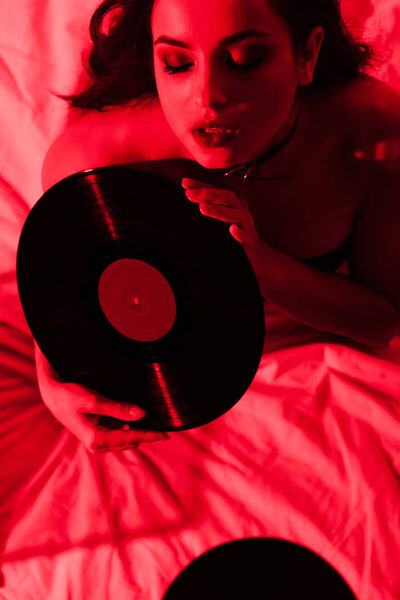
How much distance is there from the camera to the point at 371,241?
0.92 meters

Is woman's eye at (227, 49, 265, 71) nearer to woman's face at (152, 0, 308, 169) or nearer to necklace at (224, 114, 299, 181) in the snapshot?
woman's face at (152, 0, 308, 169)

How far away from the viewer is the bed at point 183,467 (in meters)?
0.82

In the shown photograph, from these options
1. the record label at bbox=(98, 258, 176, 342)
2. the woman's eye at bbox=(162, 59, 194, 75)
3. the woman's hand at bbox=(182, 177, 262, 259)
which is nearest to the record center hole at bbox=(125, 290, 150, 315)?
the record label at bbox=(98, 258, 176, 342)

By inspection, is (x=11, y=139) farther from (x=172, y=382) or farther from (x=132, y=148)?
(x=172, y=382)

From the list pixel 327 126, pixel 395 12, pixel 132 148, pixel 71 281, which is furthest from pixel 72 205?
pixel 395 12

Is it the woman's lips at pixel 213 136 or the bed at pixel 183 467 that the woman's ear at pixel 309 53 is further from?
the bed at pixel 183 467

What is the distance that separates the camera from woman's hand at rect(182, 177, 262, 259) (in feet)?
1.95

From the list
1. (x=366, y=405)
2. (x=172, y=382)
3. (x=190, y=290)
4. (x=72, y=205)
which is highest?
(x=72, y=205)

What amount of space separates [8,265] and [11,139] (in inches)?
9.6

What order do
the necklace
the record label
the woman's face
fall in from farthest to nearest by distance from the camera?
1. the necklace
2. the record label
3. the woman's face

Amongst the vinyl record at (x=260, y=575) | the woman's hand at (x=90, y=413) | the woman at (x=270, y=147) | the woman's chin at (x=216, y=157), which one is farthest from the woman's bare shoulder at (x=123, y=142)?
the vinyl record at (x=260, y=575)

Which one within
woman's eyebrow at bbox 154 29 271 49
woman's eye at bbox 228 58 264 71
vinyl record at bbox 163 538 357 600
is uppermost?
woman's eyebrow at bbox 154 29 271 49

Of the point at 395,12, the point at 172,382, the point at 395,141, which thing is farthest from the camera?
the point at 395,12

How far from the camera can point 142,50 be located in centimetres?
74
